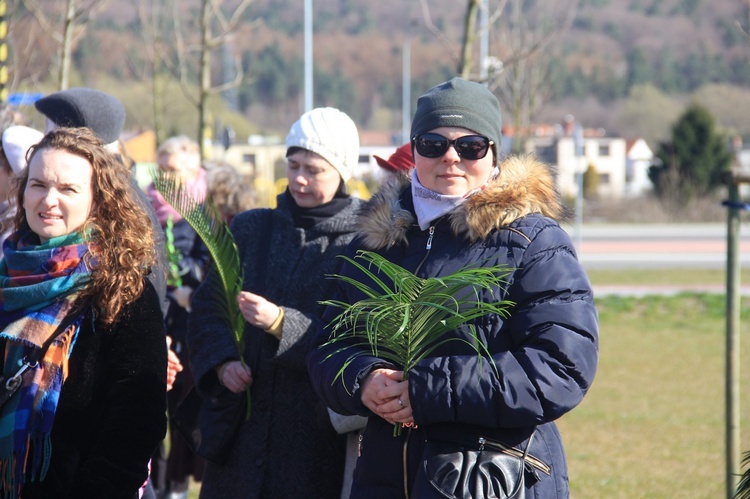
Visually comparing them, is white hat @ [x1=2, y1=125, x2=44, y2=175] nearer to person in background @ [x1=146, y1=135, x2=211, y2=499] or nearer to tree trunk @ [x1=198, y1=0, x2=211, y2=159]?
person in background @ [x1=146, y1=135, x2=211, y2=499]

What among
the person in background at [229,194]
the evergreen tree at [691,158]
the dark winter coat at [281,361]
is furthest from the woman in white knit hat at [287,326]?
the evergreen tree at [691,158]

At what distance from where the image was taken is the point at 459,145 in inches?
118

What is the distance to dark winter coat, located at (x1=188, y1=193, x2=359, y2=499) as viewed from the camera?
12.6ft

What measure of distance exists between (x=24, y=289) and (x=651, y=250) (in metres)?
24.2

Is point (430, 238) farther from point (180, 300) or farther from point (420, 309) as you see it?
point (180, 300)

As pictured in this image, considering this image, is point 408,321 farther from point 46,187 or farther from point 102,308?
point 46,187

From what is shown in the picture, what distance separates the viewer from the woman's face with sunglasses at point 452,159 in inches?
118

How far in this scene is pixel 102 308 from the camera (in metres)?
2.92

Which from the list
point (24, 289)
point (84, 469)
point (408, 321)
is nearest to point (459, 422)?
point (408, 321)

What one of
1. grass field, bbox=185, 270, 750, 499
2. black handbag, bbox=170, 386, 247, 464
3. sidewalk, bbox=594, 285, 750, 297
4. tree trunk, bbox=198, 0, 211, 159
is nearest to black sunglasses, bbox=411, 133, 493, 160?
black handbag, bbox=170, 386, 247, 464

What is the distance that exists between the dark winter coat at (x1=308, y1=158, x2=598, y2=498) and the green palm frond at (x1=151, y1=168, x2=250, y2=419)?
997 mm

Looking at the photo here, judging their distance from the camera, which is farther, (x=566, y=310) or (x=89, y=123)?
(x=89, y=123)

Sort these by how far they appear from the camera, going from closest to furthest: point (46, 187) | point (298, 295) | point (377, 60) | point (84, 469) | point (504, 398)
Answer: point (504, 398) → point (84, 469) → point (46, 187) → point (298, 295) → point (377, 60)

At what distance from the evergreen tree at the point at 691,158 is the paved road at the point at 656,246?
4605mm
